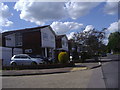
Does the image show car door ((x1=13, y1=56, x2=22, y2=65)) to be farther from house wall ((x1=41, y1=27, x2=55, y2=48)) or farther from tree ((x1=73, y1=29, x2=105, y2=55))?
tree ((x1=73, y1=29, x2=105, y2=55))

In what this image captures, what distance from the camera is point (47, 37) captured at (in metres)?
40.8

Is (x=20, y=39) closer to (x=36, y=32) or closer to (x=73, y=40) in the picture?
(x=36, y=32)

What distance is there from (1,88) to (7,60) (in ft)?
70.9

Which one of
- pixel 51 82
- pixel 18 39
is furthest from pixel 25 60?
pixel 51 82

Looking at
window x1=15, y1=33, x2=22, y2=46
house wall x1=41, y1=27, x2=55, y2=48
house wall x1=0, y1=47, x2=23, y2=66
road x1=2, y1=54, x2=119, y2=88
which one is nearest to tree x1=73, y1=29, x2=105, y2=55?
house wall x1=41, y1=27, x2=55, y2=48

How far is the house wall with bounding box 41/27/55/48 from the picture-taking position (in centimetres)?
3858

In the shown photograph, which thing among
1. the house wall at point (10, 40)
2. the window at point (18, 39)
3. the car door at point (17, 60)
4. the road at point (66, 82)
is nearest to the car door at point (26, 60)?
the car door at point (17, 60)

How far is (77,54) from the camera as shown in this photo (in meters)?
42.1

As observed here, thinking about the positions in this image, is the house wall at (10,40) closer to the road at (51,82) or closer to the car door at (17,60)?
the car door at (17,60)

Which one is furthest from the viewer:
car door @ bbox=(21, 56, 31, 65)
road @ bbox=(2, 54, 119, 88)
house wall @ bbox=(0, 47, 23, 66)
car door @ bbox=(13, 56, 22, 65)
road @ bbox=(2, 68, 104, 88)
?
house wall @ bbox=(0, 47, 23, 66)

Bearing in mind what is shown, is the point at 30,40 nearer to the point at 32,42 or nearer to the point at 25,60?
the point at 32,42

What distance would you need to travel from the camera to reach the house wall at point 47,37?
127ft

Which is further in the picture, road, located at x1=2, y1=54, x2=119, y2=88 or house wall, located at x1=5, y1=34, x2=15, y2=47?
house wall, located at x1=5, y1=34, x2=15, y2=47

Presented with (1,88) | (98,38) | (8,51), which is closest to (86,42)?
(98,38)
